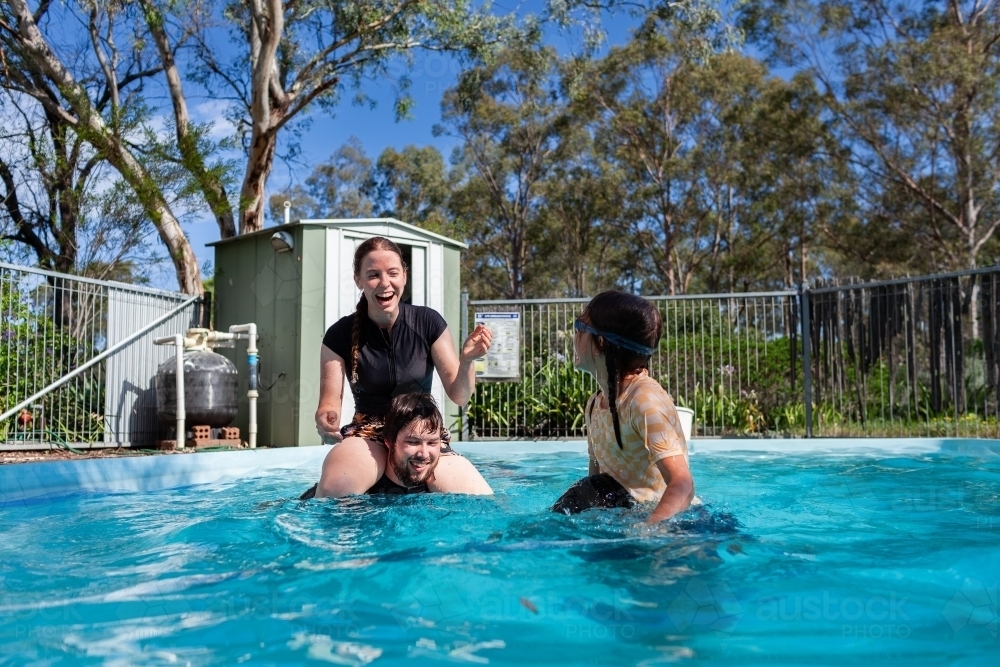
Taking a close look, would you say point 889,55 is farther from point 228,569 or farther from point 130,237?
point 228,569

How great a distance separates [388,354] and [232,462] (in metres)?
3.35

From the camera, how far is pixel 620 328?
2.89 meters

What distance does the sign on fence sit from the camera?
10.2 metres

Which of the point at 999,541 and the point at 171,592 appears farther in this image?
the point at 999,541

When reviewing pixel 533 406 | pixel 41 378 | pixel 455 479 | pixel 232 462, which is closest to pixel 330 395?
pixel 455 479

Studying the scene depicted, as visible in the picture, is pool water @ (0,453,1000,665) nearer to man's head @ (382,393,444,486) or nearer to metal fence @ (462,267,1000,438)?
man's head @ (382,393,444,486)

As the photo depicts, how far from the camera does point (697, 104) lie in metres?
28.8

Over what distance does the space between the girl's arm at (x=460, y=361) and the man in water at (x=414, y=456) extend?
0.44 feet

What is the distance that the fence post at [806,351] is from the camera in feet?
33.0

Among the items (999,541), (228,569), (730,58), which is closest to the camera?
(228,569)

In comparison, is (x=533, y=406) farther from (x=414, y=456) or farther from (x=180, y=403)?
(x=414, y=456)

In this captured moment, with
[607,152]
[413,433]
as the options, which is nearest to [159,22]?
[413,433]

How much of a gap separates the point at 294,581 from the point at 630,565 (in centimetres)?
106

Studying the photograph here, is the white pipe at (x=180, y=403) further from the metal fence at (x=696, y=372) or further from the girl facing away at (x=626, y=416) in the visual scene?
the girl facing away at (x=626, y=416)
